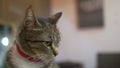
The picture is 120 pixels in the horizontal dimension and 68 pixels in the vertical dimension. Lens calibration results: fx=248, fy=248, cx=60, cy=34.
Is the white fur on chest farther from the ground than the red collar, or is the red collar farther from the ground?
the red collar

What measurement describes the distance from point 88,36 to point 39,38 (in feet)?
5.75

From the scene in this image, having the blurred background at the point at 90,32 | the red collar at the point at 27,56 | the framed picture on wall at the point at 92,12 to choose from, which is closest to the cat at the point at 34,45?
the red collar at the point at 27,56

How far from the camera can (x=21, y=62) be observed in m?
0.44

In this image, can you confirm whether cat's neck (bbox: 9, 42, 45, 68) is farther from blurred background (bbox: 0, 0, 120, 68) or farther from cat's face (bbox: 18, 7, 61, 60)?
blurred background (bbox: 0, 0, 120, 68)

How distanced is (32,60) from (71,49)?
1846 millimetres

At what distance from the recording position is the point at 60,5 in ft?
6.91

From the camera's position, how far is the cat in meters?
0.43

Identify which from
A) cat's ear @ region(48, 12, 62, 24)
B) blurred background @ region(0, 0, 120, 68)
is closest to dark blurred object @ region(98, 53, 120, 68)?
blurred background @ region(0, 0, 120, 68)

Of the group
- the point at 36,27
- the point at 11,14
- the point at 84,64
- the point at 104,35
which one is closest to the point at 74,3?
the point at 104,35

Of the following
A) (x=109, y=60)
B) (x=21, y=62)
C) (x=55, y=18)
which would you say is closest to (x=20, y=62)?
(x=21, y=62)

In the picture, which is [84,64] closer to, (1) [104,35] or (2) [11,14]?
(1) [104,35]

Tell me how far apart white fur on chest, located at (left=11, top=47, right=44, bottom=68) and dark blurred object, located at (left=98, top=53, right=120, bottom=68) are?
163 cm

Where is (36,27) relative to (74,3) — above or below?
above

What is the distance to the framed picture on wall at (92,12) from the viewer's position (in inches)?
81.2
